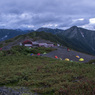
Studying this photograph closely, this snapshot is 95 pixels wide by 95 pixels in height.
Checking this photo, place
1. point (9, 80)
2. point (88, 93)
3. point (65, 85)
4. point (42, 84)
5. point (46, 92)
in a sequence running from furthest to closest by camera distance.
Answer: point (9, 80) → point (42, 84) → point (65, 85) → point (46, 92) → point (88, 93)

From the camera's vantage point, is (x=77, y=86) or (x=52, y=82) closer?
(x=77, y=86)

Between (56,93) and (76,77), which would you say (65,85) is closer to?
(56,93)

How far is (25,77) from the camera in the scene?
39.1ft

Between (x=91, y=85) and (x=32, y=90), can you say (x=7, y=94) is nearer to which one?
(x=32, y=90)

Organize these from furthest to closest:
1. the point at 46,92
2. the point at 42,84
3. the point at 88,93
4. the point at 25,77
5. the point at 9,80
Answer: the point at 25,77
the point at 9,80
the point at 42,84
the point at 46,92
the point at 88,93

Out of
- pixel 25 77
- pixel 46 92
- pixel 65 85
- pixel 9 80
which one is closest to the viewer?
pixel 46 92

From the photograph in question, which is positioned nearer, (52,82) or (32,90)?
(32,90)

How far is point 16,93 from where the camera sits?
7.71 meters

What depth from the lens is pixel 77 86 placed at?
831 cm

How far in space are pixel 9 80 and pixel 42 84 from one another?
3.22m

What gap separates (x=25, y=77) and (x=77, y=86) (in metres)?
5.54

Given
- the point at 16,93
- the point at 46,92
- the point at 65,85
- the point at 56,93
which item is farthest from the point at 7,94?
the point at 65,85

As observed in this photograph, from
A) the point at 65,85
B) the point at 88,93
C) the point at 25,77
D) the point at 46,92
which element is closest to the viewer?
the point at 88,93

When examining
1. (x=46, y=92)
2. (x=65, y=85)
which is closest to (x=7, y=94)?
(x=46, y=92)
